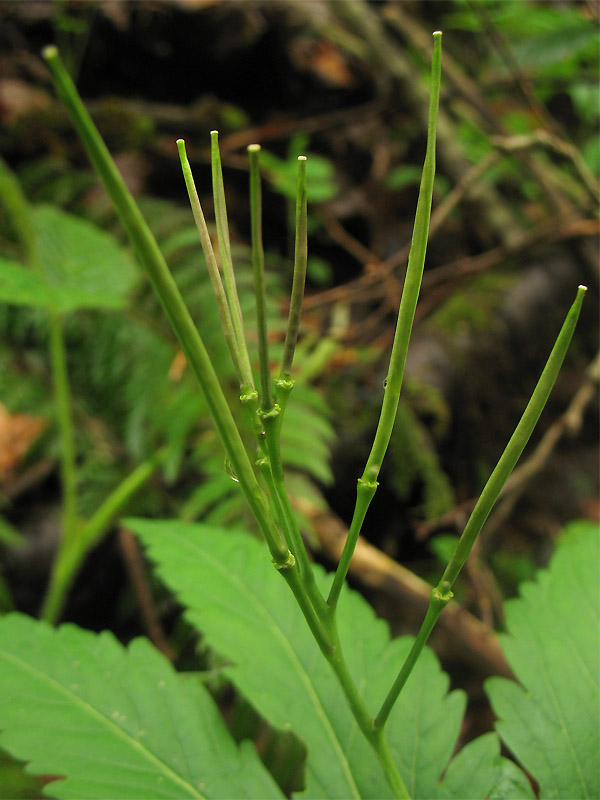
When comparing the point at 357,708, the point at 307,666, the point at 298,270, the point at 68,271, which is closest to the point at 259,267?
the point at 298,270

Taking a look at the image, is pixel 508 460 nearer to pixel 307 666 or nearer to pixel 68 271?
pixel 307 666

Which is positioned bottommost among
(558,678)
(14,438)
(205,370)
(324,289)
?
(14,438)

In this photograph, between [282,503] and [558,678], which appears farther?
[558,678]

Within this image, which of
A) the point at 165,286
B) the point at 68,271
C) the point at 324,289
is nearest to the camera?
the point at 165,286

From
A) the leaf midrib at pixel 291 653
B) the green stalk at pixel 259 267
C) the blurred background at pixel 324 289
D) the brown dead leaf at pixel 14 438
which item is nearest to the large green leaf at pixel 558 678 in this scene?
the leaf midrib at pixel 291 653

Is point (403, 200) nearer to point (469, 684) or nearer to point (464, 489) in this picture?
point (464, 489)

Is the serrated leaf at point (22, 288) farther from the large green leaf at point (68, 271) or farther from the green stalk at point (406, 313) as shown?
the green stalk at point (406, 313)
